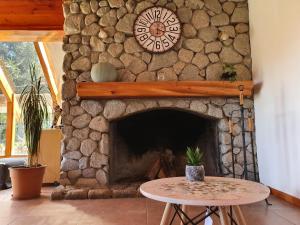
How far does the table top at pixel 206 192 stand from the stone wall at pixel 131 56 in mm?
1845

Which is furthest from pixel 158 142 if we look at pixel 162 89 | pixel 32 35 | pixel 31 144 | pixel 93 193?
pixel 32 35

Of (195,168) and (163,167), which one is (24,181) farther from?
(195,168)

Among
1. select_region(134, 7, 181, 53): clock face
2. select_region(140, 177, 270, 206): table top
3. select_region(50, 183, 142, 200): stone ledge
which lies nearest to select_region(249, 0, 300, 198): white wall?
select_region(134, 7, 181, 53): clock face

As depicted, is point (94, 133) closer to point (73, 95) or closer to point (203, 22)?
point (73, 95)

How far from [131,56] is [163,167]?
161 centimetres

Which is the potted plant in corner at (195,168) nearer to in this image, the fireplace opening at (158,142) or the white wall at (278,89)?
the white wall at (278,89)

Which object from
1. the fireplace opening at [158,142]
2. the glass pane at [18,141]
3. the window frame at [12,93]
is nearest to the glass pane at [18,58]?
the window frame at [12,93]

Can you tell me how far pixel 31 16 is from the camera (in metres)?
4.27

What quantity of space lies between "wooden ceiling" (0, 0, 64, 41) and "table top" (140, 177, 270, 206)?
12.2 feet

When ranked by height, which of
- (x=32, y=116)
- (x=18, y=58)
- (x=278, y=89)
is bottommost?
Answer: (x=32, y=116)

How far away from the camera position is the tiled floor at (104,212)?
216 cm

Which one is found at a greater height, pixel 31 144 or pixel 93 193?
pixel 31 144

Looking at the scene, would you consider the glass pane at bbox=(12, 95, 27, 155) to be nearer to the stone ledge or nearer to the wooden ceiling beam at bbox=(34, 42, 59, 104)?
the wooden ceiling beam at bbox=(34, 42, 59, 104)

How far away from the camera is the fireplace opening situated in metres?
3.62
